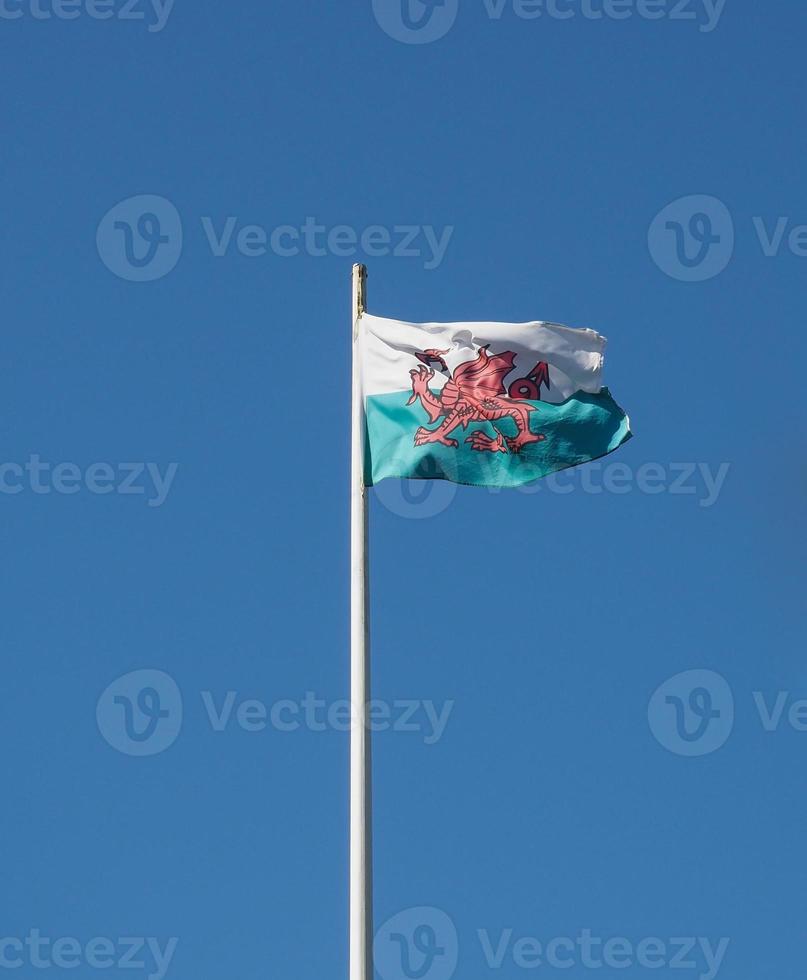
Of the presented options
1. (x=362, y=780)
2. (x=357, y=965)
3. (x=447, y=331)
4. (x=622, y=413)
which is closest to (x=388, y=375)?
(x=447, y=331)

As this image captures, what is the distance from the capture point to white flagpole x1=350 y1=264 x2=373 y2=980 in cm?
2364

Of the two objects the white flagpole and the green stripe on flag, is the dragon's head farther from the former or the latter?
the white flagpole

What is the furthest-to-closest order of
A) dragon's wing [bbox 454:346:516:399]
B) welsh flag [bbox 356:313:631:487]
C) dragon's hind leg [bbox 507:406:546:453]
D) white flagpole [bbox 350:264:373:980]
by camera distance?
1. dragon's wing [bbox 454:346:516:399]
2. dragon's hind leg [bbox 507:406:546:453]
3. welsh flag [bbox 356:313:631:487]
4. white flagpole [bbox 350:264:373:980]

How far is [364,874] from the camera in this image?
24.0 metres

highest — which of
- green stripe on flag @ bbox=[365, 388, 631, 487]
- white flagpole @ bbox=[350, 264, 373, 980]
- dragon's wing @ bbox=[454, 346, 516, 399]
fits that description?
dragon's wing @ bbox=[454, 346, 516, 399]

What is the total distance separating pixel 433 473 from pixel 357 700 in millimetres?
3496

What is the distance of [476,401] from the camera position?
1089 inches

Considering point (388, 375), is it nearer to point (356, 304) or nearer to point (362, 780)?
point (356, 304)

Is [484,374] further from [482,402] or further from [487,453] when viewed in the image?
[487,453]

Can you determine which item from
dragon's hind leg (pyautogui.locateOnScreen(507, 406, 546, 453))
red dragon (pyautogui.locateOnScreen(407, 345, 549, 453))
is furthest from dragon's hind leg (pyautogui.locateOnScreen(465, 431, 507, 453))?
dragon's hind leg (pyautogui.locateOnScreen(507, 406, 546, 453))

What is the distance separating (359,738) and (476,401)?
4.96 metres

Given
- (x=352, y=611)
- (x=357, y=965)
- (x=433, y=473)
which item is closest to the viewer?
(x=357, y=965)

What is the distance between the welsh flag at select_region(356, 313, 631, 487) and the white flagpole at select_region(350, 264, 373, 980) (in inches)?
22.9

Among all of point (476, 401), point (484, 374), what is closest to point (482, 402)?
point (476, 401)
